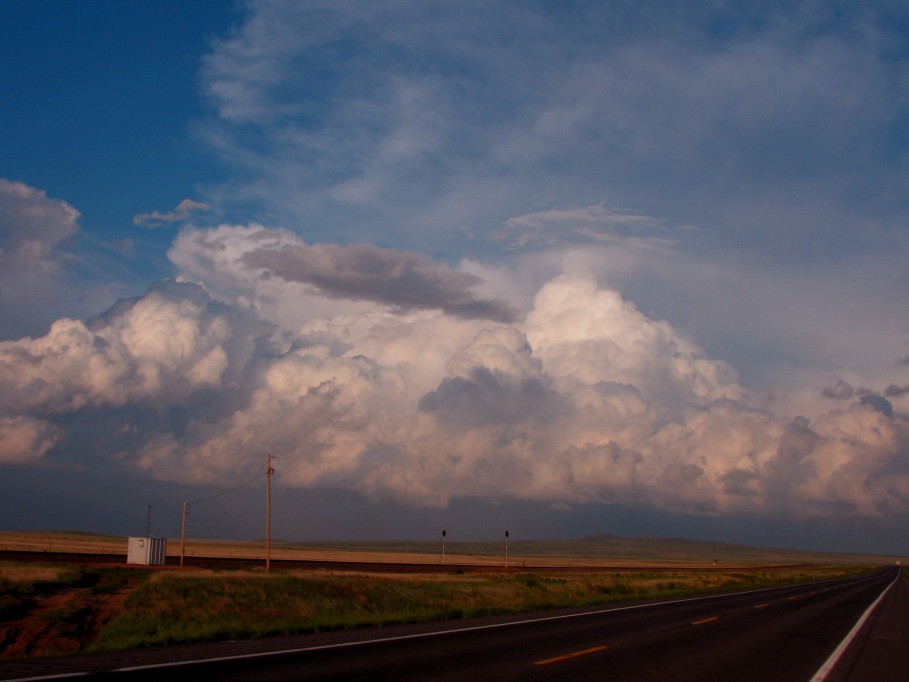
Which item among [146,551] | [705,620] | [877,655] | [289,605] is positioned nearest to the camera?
[877,655]

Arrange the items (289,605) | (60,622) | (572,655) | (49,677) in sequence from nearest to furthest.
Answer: (49,677)
(572,655)
(60,622)
(289,605)

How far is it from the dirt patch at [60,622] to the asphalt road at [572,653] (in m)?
4.66

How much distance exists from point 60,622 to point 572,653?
52.2 ft

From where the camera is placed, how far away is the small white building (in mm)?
59594

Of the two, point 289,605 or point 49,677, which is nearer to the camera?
point 49,677

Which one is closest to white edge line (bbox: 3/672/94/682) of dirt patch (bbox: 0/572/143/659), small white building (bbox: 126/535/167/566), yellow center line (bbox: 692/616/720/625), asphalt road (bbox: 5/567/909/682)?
asphalt road (bbox: 5/567/909/682)

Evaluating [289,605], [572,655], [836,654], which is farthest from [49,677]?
[836,654]

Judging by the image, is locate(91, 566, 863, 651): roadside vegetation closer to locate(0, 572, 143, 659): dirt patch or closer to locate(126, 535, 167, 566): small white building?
locate(0, 572, 143, 659): dirt patch

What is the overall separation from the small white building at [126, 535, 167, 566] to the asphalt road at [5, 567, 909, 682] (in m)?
42.1

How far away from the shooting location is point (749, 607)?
1321 inches

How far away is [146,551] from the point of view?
196 feet

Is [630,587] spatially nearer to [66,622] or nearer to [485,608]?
[485,608]

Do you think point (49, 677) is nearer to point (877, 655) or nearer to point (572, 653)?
point (572, 653)

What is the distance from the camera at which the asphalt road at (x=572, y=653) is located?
13.6m
